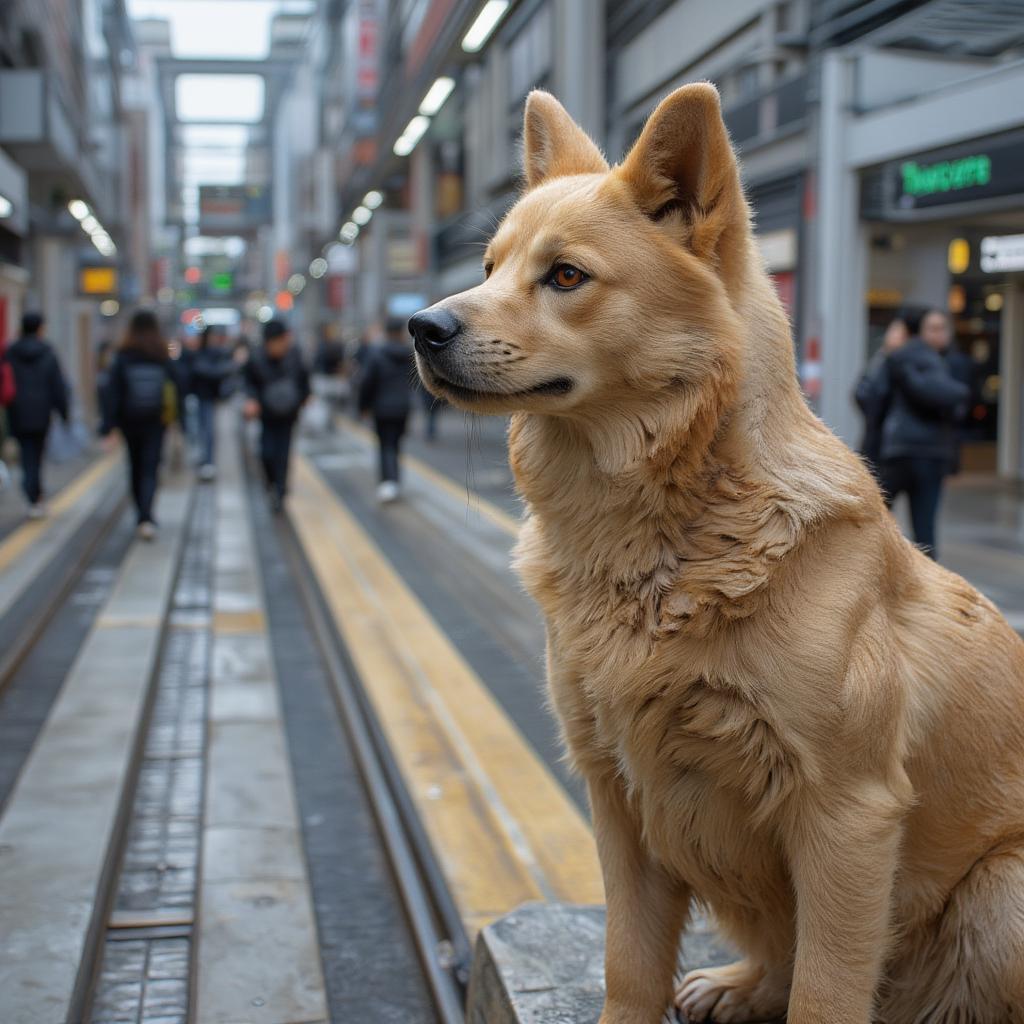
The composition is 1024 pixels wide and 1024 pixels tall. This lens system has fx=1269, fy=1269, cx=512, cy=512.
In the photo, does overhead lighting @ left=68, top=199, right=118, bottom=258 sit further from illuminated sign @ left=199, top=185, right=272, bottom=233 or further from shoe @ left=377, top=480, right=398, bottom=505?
illuminated sign @ left=199, top=185, right=272, bottom=233

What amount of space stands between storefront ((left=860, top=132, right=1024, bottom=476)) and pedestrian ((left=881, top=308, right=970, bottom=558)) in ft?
11.4

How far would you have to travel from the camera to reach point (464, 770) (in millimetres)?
5332

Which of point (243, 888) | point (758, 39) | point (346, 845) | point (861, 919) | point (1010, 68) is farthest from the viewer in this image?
point (758, 39)

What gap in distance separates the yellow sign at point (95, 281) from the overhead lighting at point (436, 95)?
14896 millimetres

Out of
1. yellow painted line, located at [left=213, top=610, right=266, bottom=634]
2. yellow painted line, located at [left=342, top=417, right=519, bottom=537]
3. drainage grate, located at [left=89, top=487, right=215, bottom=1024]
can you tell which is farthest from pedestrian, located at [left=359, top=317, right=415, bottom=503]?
drainage grate, located at [left=89, top=487, right=215, bottom=1024]

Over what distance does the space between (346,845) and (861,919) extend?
9.47ft

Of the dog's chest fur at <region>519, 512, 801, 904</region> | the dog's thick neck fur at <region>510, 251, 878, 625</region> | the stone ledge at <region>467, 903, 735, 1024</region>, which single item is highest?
the dog's thick neck fur at <region>510, 251, 878, 625</region>

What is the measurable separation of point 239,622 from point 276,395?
5300 millimetres

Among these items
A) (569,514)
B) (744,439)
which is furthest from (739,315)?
(569,514)

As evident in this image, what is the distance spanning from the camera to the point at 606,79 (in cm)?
1096

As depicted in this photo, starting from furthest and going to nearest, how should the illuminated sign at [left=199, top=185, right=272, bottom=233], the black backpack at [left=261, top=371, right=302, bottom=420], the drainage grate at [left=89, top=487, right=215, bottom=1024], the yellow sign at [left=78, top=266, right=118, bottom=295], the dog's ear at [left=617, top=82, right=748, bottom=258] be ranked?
the illuminated sign at [left=199, top=185, right=272, bottom=233], the yellow sign at [left=78, top=266, right=118, bottom=295], the black backpack at [left=261, top=371, right=302, bottom=420], the drainage grate at [left=89, top=487, right=215, bottom=1024], the dog's ear at [left=617, top=82, right=748, bottom=258]

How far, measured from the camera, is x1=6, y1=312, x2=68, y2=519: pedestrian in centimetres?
1249

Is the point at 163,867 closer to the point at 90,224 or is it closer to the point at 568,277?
the point at 568,277

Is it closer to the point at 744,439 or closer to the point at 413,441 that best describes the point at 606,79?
the point at 744,439
